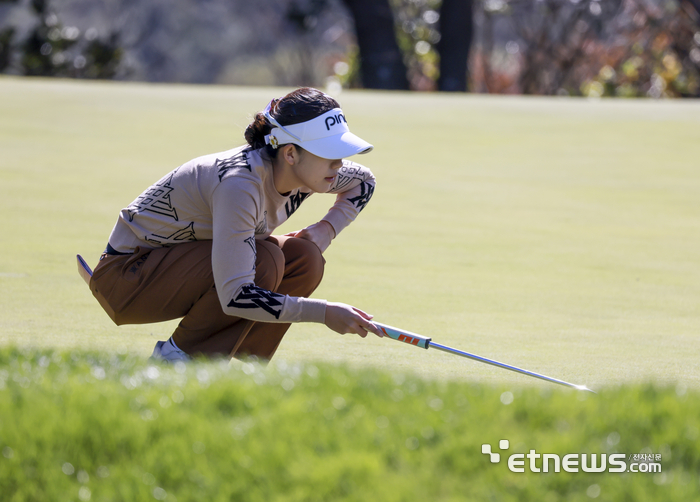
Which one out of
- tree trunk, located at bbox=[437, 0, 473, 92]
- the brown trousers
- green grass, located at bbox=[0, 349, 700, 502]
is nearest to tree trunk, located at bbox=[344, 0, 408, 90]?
tree trunk, located at bbox=[437, 0, 473, 92]

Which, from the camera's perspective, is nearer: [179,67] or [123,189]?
[123,189]

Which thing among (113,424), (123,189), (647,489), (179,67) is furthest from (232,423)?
(179,67)

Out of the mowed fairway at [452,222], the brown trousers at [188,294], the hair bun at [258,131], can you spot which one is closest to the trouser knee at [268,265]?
the brown trousers at [188,294]

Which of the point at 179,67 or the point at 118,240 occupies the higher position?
the point at 118,240

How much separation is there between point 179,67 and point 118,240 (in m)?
39.8

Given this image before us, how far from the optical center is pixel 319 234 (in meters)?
4.50

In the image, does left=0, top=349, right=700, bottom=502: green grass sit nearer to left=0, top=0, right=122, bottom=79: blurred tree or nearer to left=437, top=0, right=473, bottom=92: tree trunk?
left=437, top=0, right=473, bottom=92: tree trunk

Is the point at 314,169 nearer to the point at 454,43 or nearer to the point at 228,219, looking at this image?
the point at 228,219

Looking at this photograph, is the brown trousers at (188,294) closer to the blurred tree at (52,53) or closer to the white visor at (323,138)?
the white visor at (323,138)

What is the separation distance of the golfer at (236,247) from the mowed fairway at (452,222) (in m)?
0.46

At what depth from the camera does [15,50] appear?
27719 millimetres

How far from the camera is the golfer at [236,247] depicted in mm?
3561

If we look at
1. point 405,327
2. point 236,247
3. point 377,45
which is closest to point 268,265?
point 236,247

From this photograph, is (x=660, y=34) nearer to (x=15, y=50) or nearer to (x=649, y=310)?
(x=15, y=50)
